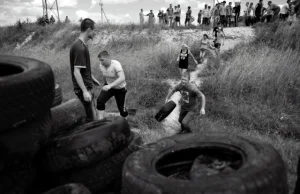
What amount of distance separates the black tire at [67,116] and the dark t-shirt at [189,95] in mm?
2096

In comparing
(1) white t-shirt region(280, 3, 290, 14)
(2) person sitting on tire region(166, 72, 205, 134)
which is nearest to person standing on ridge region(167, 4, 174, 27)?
(1) white t-shirt region(280, 3, 290, 14)

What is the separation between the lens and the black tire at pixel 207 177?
195 centimetres

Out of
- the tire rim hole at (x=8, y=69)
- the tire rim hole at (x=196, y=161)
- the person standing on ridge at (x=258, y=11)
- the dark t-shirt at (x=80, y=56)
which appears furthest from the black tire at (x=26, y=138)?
the person standing on ridge at (x=258, y=11)

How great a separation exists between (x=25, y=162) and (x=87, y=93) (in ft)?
6.91

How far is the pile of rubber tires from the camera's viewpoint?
2631 millimetres

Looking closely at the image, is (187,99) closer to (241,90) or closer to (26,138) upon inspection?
(241,90)

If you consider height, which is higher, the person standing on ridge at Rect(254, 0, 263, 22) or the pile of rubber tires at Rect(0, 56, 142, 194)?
the person standing on ridge at Rect(254, 0, 263, 22)

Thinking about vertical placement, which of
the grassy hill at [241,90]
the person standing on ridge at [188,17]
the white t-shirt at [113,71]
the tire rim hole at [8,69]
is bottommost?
the grassy hill at [241,90]

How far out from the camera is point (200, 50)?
13.7 m

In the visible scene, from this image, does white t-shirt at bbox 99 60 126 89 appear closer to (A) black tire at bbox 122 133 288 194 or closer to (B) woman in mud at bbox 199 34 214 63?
(A) black tire at bbox 122 133 288 194

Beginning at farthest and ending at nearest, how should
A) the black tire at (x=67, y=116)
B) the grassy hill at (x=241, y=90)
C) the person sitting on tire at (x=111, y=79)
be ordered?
the grassy hill at (x=241, y=90) < the person sitting on tire at (x=111, y=79) < the black tire at (x=67, y=116)

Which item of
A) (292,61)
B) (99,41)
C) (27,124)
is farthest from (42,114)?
(99,41)

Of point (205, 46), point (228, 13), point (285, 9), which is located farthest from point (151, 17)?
point (205, 46)

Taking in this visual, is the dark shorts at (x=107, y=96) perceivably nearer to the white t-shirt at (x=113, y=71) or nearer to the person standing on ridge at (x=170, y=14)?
the white t-shirt at (x=113, y=71)
